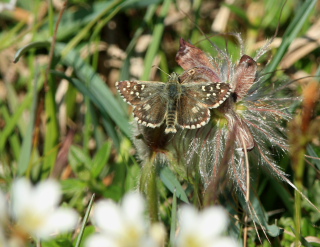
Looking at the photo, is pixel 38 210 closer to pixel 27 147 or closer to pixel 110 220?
pixel 110 220

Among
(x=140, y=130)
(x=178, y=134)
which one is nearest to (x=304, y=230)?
(x=178, y=134)

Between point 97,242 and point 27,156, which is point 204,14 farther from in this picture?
point 97,242

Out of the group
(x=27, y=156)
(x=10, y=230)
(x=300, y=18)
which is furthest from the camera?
(x=27, y=156)

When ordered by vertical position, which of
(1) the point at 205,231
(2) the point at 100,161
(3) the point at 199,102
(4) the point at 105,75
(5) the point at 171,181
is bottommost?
(4) the point at 105,75

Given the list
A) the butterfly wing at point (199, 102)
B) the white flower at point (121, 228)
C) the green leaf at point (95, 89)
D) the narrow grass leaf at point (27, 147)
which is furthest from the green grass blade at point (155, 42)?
the white flower at point (121, 228)

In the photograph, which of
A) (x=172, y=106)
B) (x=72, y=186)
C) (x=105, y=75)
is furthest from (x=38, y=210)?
(x=105, y=75)

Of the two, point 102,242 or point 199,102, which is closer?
point 102,242

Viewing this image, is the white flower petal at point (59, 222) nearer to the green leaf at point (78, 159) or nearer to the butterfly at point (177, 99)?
the butterfly at point (177, 99)
